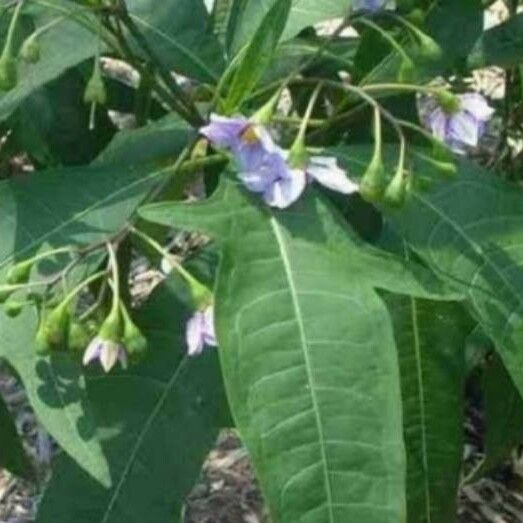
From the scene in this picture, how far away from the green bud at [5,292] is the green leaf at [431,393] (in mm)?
426

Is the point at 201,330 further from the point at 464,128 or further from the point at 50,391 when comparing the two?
the point at 464,128

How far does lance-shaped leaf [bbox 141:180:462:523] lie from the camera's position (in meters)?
1.54

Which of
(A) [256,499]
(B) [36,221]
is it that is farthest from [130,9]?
(A) [256,499]

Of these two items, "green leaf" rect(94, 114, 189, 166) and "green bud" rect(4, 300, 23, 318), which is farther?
"green leaf" rect(94, 114, 189, 166)

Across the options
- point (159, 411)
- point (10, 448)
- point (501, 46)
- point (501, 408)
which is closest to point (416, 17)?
point (501, 46)

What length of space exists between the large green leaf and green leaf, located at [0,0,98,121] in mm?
288

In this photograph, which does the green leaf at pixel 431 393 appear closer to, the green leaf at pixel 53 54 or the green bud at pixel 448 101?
the green bud at pixel 448 101

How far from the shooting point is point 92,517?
1969 millimetres

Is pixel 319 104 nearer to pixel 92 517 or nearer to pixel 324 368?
pixel 92 517

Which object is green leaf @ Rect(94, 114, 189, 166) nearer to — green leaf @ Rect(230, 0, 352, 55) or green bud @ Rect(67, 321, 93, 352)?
green leaf @ Rect(230, 0, 352, 55)

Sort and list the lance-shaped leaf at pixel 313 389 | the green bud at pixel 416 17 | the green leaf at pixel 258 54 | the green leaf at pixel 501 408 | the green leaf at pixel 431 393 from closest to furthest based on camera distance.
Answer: the lance-shaped leaf at pixel 313 389 < the green leaf at pixel 258 54 < the green bud at pixel 416 17 < the green leaf at pixel 431 393 < the green leaf at pixel 501 408

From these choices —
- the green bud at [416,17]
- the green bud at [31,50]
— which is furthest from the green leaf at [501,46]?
the green bud at [31,50]

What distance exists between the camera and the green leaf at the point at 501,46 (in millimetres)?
1903

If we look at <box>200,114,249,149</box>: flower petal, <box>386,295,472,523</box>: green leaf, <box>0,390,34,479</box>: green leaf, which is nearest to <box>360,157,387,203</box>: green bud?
<box>200,114,249,149</box>: flower petal
